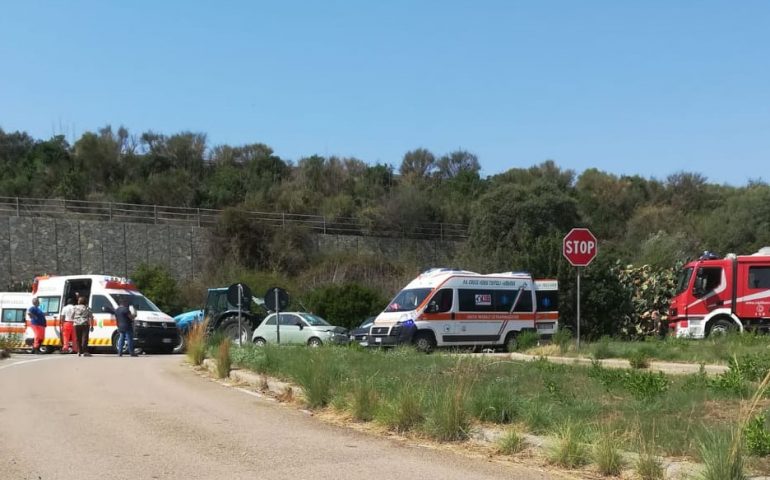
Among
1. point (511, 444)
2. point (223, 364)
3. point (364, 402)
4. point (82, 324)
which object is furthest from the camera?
point (82, 324)

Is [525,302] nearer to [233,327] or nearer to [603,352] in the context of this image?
[603,352]

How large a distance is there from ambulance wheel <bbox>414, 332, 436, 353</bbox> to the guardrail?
97.2 ft

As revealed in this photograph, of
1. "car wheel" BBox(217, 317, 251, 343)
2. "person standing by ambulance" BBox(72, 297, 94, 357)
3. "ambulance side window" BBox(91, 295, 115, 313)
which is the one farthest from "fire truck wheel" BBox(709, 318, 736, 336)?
"ambulance side window" BBox(91, 295, 115, 313)

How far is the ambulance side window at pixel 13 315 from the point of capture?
1136 inches

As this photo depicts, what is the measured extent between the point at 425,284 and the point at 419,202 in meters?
34.5

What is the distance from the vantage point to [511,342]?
23.5 meters

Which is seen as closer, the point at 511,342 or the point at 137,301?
the point at 511,342

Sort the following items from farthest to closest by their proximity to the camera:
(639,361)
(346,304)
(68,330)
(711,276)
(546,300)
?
(346,304) → (68,330) → (546,300) → (711,276) → (639,361)

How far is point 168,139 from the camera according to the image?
232ft

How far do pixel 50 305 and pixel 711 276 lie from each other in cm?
Result: 2303

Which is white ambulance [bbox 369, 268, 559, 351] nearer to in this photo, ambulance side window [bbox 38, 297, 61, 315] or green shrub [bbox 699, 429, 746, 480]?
ambulance side window [bbox 38, 297, 61, 315]

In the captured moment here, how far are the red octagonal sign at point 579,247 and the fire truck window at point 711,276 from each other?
726cm

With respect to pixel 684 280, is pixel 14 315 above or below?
below

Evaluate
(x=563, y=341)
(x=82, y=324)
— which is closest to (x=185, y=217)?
(x=82, y=324)
